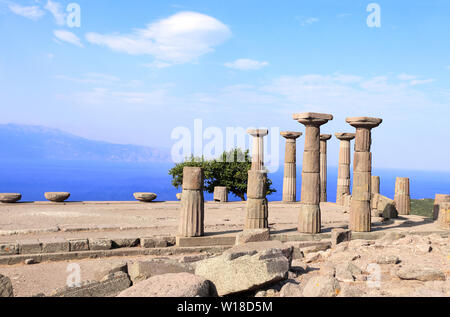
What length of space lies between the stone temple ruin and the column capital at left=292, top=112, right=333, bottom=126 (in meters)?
0.04

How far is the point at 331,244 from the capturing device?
43.4 feet

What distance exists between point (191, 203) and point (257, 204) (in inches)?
Answer: 90.1

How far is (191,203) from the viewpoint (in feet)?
41.7

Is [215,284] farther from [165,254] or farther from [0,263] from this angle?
[0,263]

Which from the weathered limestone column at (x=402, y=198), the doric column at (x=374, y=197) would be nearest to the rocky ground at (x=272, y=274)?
the doric column at (x=374, y=197)

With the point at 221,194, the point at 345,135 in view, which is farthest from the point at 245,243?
the point at 345,135

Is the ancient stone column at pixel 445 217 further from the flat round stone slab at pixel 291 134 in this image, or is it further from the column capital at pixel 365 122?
the flat round stone slab at pixel 291 134

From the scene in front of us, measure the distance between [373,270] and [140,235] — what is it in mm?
7082

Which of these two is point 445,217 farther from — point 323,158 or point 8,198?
point 8,198

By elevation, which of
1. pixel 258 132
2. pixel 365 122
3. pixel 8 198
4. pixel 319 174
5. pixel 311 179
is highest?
pixel 258 132

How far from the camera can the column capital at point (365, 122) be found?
14.3 m

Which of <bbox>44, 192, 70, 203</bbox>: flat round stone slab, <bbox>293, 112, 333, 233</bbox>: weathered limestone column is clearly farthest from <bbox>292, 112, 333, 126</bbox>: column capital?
<bbox>44, 192, 70, 203</bbox>: flat round stone slab

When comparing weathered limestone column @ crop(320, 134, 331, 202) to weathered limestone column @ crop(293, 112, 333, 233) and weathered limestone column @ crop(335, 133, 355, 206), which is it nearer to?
weathered limestone column @ crop(335, 133, 355, 206)
